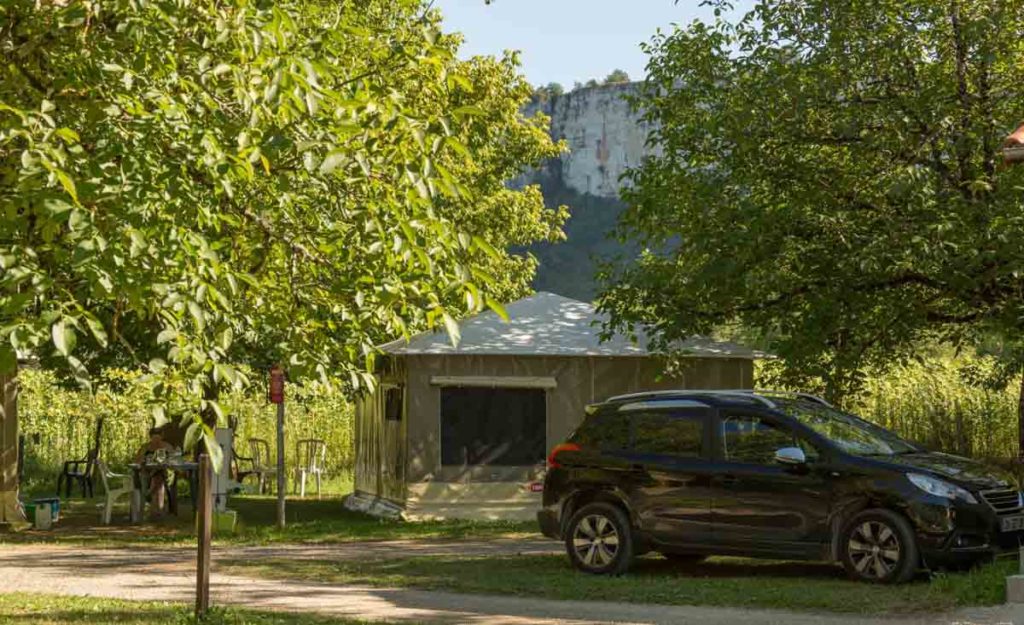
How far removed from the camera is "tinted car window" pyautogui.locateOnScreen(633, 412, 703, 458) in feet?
46.4

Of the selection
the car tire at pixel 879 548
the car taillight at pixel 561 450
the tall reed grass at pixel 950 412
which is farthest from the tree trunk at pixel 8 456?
the tall reed grass at pixel 950 412

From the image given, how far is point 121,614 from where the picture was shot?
36.9 ft

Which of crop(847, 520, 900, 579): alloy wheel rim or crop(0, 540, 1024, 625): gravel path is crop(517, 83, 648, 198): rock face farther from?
crop(847, 520, 900, 579): alloy wheel rim

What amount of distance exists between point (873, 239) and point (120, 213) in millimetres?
11819

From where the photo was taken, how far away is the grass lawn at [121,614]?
1057 centimetres

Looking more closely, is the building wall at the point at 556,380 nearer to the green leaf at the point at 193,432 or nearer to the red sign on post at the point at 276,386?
the red sign on post at the point at 276,386

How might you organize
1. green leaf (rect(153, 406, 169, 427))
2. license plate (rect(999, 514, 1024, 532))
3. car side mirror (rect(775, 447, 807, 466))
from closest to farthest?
green leaf (rect(153, 406, 169, 427)) < license plate (rect(999, 514, 1024, 532)) < car side mirror (rect(775, 447, 807, 466))

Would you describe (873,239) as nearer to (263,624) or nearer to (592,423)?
(592,423)

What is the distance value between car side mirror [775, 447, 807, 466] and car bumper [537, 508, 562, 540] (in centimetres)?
245

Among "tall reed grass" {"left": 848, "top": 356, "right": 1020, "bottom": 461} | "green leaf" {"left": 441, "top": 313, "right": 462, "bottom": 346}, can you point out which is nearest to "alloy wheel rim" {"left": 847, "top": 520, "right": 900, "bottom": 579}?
"green leaf" {"left": 441, "top": 313, "right": 462, "bottom": 346}

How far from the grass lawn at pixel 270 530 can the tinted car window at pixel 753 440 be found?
612cm

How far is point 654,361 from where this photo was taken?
22.2 metres

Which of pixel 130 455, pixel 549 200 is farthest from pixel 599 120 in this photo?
pixel 130 455

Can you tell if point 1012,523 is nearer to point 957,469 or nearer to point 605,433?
point 957,469
